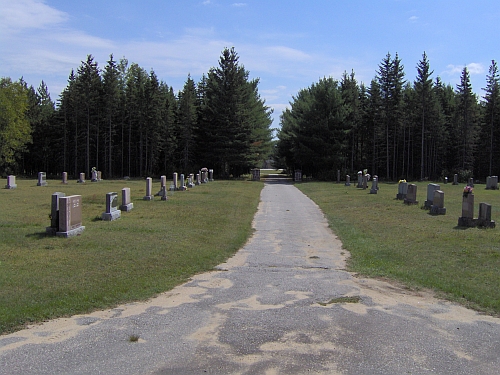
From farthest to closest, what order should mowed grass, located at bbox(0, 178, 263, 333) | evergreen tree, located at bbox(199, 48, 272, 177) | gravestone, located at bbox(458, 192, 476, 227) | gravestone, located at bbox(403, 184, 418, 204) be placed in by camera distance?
evergreen tree, located at bbox(199, 48, 272, 177) → gravestone, located at bbox(403, 184, 418, 204) → gravestone, located at bbox(458, 192, 476, 227) → mowed grass, located at bbox(0, 178, 263, 333)

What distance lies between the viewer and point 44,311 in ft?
17.3

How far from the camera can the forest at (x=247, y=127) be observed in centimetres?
4781

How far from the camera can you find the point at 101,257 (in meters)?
8.36

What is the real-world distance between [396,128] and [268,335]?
51.1 metres

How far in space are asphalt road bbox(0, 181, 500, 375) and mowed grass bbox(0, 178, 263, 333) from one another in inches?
19.6

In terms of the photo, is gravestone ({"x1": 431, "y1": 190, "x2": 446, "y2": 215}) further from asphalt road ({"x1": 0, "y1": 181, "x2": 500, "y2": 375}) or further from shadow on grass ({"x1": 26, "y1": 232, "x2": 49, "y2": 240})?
shadow on grass ({"x1": 26, "y1": 232, "x2": 49, "y2": 240})

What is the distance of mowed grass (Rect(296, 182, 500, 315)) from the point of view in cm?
687

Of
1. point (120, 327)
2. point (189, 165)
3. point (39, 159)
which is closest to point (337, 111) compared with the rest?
point (189, 165)

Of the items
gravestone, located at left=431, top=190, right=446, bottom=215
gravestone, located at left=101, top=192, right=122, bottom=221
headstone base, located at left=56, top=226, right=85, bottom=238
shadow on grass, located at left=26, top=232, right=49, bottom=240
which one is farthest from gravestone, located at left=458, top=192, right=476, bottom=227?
shadow on grass, located at left=26, top=232, right=49, bottom=240

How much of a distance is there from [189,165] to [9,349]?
48.7 meters

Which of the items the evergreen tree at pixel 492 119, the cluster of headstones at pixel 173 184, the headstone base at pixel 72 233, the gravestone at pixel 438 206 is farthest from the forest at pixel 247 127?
the headstone base at pixel 72 233

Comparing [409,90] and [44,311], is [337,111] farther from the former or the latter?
[44,311]

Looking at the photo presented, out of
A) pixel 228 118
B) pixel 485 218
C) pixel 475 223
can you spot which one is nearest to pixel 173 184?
pixel 475 223

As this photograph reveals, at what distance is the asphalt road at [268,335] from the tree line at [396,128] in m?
41.5
